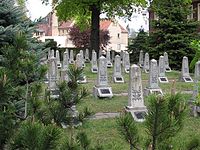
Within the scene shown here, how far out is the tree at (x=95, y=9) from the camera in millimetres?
29380

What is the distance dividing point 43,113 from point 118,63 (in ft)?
48.1

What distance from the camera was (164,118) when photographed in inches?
95.0

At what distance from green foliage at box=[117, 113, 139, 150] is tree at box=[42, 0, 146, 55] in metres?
26.6

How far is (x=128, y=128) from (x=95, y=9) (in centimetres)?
2852

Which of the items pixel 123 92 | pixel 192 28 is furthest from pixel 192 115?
pixel 192 28

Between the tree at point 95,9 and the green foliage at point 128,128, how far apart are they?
2658cm

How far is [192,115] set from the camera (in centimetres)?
1013

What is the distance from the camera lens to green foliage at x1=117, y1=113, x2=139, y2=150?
2.51 meters

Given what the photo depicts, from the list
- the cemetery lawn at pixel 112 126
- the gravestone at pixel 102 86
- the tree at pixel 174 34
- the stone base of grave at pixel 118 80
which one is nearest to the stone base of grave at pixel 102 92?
the gravestone at pixel 102 86

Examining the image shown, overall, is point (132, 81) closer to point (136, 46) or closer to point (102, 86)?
point (102, 86)

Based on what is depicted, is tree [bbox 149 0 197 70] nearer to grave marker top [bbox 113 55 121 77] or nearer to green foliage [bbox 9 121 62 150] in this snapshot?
grave marker top [bbox 113 55 121 77]

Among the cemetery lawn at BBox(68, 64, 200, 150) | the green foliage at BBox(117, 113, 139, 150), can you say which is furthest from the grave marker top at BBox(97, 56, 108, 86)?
the green foliage at BBox(117, 113, 139, 150)

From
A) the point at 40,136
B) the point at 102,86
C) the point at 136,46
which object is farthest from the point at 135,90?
the point at 136,46

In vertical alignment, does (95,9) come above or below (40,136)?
above
